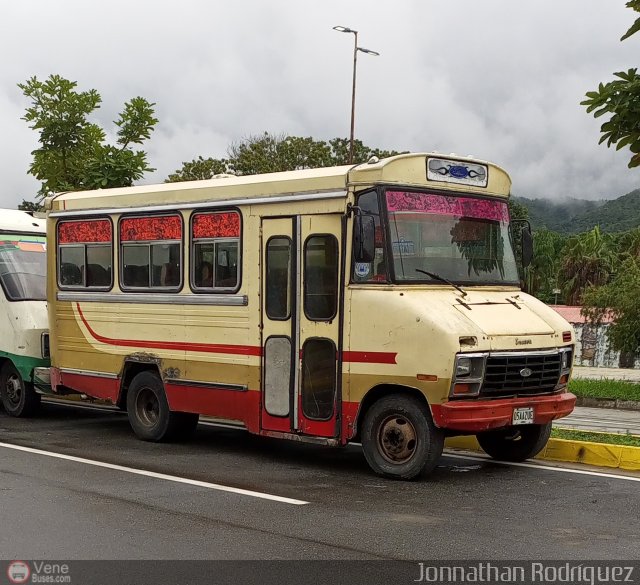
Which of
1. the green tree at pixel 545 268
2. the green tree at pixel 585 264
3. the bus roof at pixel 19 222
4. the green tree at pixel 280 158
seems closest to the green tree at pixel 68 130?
the bus roof at pixel 19 222

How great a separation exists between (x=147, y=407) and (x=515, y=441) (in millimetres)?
4506

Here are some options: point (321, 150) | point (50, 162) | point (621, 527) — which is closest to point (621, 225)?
point (321, 150)

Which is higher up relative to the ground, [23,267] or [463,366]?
[23,267]

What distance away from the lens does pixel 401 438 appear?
10.1m

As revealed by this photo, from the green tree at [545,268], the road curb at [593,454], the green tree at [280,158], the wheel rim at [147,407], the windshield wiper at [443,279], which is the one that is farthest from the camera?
the green tree at [545,268]

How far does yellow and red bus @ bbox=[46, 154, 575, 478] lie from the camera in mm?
9883

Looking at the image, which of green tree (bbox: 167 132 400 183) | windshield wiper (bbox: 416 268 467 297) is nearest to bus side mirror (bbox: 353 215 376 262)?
windshield wiper (bbox: 416 268 467 297)

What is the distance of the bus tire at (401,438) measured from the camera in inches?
388

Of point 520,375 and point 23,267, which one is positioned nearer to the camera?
point 520,375

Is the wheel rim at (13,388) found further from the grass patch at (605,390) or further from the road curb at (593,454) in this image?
the grass patch at (605,390)

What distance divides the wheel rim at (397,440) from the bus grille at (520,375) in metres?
0.79

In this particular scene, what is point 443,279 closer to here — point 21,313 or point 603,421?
point 21,313

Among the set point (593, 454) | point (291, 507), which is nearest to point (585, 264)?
point (593, 454)

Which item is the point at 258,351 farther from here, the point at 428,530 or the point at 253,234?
the point at 428,530
